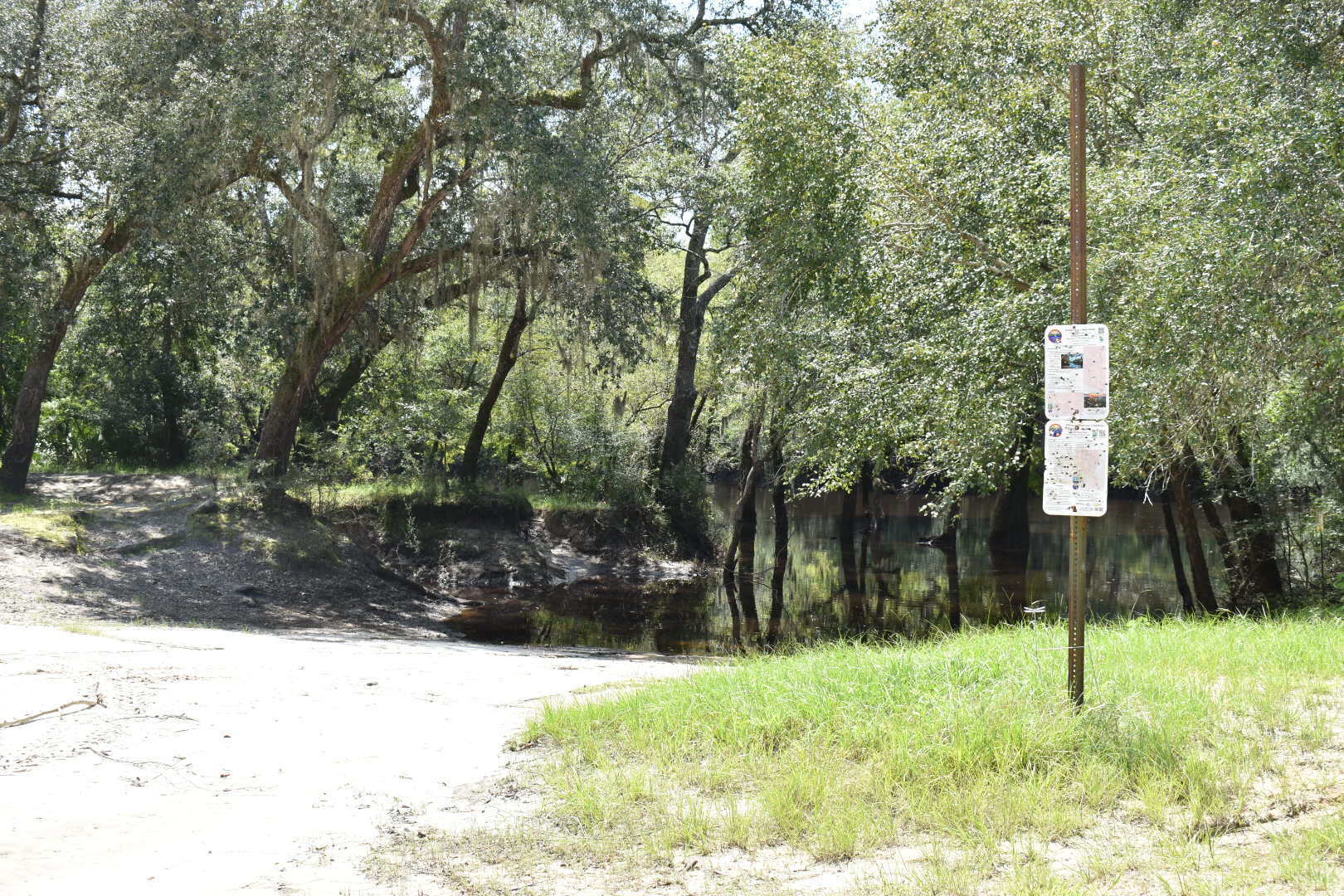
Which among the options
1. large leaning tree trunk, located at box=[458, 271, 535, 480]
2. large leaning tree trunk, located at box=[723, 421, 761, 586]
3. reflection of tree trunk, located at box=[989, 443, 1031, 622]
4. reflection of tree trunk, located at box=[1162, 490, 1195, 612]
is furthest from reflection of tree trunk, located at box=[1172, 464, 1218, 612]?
large leaning tree trunk, located at box=[458, 271, 535, 480]

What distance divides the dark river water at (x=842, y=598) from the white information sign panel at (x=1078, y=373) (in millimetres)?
6019

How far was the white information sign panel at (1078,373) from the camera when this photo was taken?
18.0 ft

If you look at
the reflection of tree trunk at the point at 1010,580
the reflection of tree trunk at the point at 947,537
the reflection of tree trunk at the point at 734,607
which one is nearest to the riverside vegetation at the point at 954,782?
the reflection of tree trunk at the point at 734,607

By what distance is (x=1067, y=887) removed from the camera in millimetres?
4031

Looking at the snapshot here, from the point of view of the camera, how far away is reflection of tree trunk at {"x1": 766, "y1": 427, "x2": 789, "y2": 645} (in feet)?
61.9

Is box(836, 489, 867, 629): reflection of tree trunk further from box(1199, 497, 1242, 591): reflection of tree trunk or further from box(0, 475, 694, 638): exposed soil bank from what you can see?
box(1199, 497, 1242, 591): reflection of tree trunk

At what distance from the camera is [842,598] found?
22.1m

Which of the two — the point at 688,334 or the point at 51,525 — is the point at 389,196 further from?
the point at 688,334

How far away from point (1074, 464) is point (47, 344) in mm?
20433

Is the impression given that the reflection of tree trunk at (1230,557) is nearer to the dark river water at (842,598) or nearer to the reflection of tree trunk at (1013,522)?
the dark river water at (842,598)

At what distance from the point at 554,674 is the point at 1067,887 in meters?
6.43

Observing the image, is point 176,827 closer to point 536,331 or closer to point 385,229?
point 385,229

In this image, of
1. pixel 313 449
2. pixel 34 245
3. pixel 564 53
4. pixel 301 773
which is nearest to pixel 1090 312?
pixel 301 773

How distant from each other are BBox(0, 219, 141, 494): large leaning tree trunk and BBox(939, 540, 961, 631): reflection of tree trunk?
656 inches
